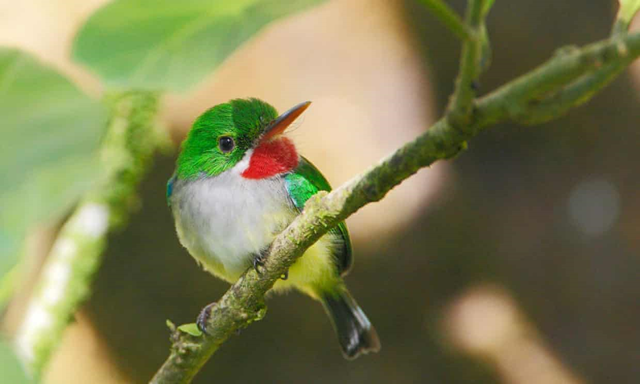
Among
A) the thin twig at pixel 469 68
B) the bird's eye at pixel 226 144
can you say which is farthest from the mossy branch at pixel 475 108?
the bird's eye at pixel 226 144

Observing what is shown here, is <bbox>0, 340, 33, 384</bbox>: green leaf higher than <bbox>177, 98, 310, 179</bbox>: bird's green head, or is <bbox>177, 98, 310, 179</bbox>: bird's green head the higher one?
<bbox>0, 340, 33, 384</bbox>: green leaf

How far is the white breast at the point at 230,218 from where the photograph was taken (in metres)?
2.08

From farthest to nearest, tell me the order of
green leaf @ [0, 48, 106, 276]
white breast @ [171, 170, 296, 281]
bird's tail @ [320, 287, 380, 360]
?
bird's tail @ [320, 287, 380, 360], white breast @ [171, 170, 296, 281], green leaf @ [0, 48, 106, 276]

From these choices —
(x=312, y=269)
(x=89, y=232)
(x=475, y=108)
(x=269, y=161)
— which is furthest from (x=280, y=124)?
(x=89, y=232)

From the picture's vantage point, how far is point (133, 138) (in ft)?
13.6

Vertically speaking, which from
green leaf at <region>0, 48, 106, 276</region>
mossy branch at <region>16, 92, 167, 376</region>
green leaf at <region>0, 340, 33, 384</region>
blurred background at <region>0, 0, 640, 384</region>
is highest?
green leaf at <region>0, 48, 106, 276</region>

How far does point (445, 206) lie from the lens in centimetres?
420

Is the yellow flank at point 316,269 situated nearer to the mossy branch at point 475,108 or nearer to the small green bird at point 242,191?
the small green bird at point 242,191

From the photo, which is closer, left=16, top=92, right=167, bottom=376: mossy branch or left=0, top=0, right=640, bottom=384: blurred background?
left=16, top=92, right=167, bottom=376: mossy branch

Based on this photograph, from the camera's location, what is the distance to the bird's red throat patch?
2.23 meters

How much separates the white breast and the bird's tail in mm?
642

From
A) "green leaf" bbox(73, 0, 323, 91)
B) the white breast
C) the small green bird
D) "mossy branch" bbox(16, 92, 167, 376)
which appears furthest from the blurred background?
"green leaf" bbox(73, 0, 323, 91)

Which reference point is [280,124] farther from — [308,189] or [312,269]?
[312,269]

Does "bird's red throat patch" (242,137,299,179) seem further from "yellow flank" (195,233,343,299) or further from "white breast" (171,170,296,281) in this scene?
"yellow flank" (195,233,343,299)
